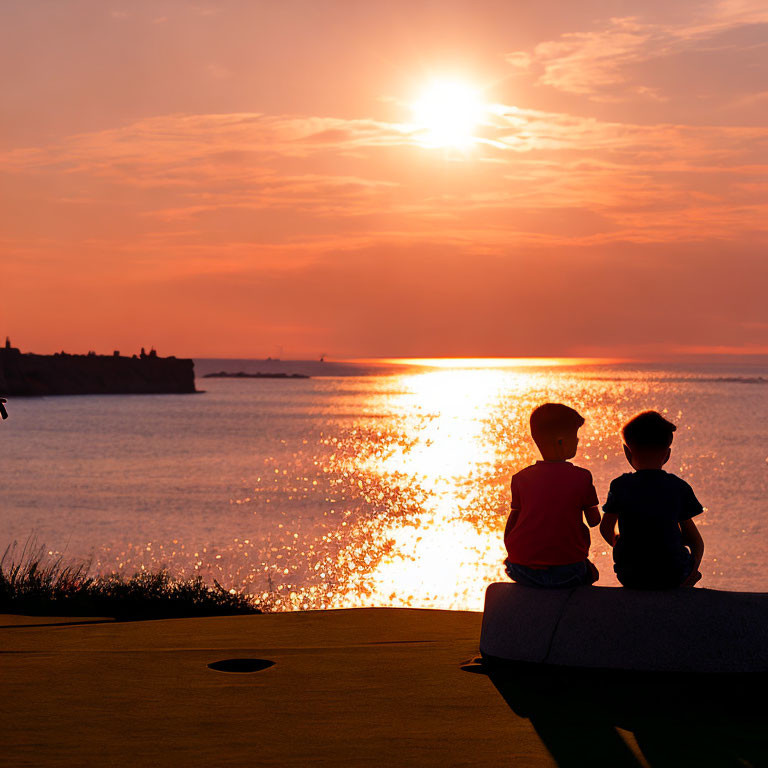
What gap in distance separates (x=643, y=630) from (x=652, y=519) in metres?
0.66

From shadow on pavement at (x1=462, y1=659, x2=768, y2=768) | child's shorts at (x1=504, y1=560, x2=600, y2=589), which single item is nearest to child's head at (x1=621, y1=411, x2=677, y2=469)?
child's shorts at (x1=504, y1=560, x2=600, y2=589)

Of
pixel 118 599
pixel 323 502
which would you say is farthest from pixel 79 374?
pixel 118 599

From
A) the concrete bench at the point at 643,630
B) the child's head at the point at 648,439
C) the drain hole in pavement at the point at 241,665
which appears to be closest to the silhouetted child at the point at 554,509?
the concrete bench at the point at 643,630

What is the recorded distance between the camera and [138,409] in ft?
479

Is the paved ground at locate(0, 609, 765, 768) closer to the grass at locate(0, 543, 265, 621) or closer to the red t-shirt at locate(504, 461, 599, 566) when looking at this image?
the red t-shirt at locate(504, 461, 599, 566)

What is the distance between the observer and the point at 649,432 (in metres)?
6.38

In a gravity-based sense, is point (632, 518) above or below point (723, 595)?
above

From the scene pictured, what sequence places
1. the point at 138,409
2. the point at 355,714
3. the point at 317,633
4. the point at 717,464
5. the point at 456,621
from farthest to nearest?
the point at 138,409
the point at 717,464
the point at 456,621
the point at 317,633
the point at 355,714

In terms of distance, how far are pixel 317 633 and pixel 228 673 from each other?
156 centimetres

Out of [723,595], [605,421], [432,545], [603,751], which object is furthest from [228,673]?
[605,421]

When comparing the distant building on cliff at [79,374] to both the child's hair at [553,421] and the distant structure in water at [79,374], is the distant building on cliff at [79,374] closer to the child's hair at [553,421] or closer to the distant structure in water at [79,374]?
the distant structure in water at [79,374]

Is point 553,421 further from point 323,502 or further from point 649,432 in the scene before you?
point 323,502

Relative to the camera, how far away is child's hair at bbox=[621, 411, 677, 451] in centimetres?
638

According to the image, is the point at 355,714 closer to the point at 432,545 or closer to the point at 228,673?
the point at 228,673
